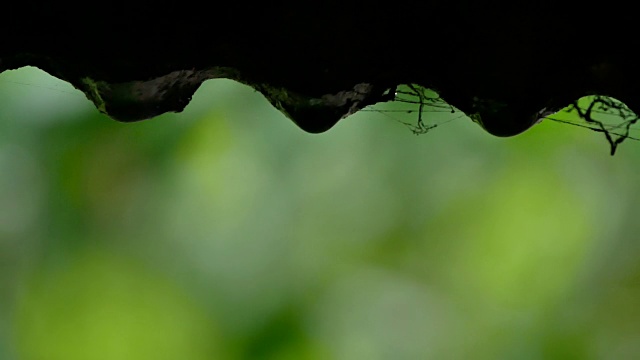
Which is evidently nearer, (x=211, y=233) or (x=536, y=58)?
(x=536, y=58)

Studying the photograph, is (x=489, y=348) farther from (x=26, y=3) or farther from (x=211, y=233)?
(x=26, y=3)

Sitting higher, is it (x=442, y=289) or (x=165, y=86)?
(x=165, y=86)

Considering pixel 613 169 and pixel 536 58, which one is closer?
pixel 536 58

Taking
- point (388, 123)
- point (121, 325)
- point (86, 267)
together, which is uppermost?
point (388, 123)

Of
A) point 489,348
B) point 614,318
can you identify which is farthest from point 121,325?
point 614,318

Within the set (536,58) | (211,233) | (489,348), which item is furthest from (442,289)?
(536,58)

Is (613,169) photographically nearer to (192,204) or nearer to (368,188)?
(368,188)
